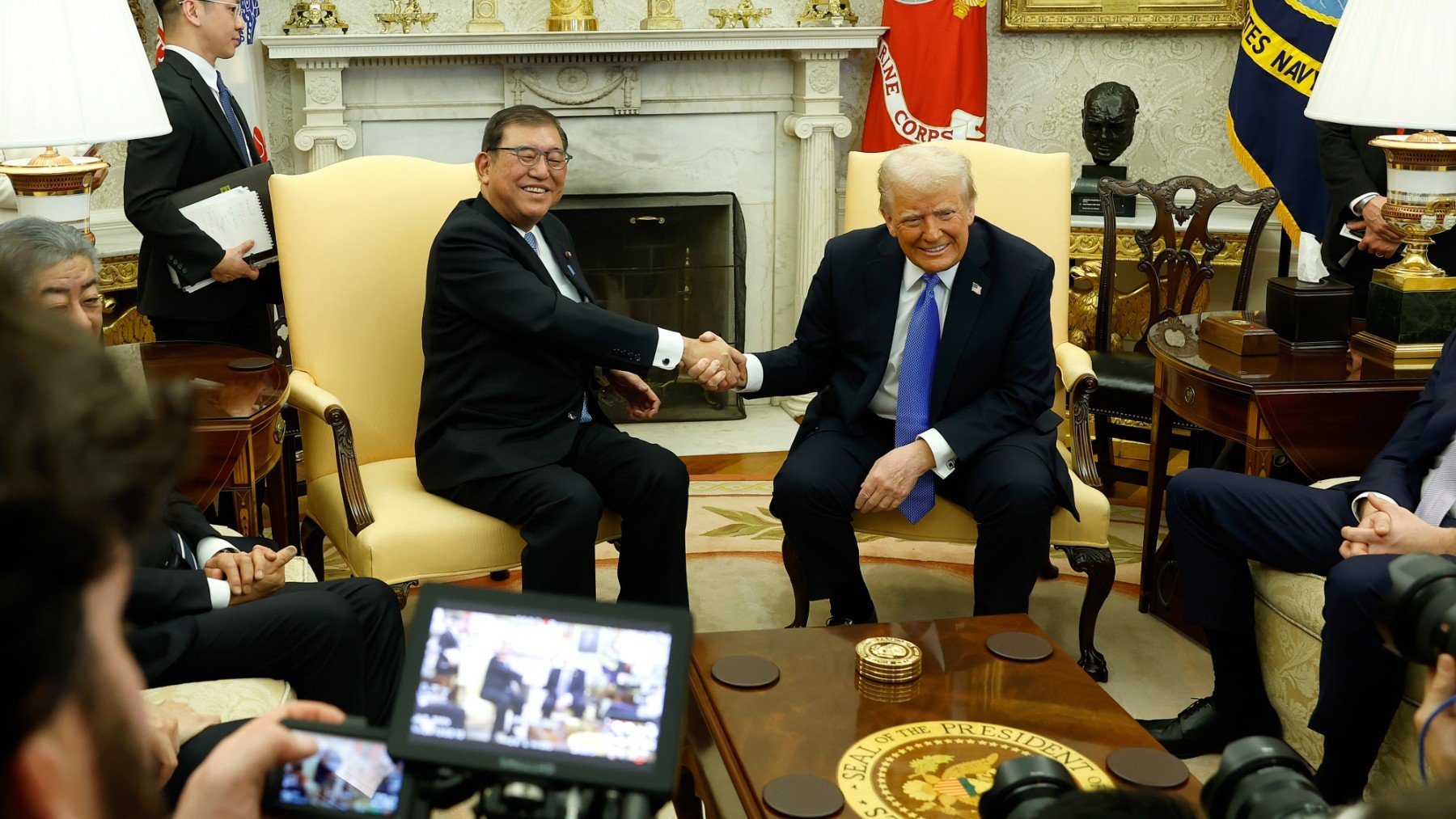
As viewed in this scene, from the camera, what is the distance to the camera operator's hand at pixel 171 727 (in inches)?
66.5

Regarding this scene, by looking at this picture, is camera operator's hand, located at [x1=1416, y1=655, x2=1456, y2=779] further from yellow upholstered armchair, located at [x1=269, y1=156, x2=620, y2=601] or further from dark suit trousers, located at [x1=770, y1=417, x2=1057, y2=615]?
yellow upholstered armchair, located at [x1=269, y1=156, x2=620, y2=601]

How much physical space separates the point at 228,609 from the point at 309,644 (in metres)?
0.14

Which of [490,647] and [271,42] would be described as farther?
[271,42]

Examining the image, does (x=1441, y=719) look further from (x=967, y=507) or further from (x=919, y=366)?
(x=919, y=366)

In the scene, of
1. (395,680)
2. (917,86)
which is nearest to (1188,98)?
(917,86)

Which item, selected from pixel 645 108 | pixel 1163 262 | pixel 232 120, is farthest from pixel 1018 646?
pixel 645 108

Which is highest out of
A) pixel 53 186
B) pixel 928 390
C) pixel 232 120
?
pixel 232 120

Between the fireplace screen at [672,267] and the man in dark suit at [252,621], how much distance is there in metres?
2.88

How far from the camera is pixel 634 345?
9.59 ft

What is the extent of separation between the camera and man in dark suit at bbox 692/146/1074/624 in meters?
2.82

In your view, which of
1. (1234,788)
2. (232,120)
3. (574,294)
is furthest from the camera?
(232,120)

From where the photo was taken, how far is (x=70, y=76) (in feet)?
8.59

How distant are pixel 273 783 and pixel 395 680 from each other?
152cm

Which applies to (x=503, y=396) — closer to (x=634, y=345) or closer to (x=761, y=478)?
(x=634, y=345)
